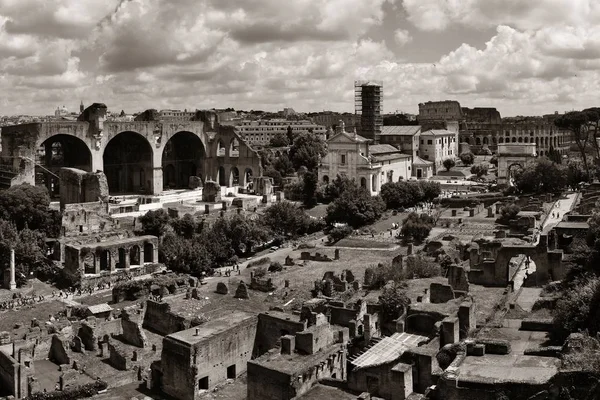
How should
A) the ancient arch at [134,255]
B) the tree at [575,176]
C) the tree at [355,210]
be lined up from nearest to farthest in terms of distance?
the ancient arch at [134,255] → the tree at [355,210] → the tree at [575,176]

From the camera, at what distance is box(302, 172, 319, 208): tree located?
68625 millimetres

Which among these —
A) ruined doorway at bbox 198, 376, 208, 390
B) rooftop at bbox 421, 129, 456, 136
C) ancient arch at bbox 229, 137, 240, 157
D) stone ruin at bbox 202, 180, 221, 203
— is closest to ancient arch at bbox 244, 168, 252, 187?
→ ancient arch at bbox 229, 137, 240, 157

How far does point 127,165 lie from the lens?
3233 inches

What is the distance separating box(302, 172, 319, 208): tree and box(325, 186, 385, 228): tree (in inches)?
335

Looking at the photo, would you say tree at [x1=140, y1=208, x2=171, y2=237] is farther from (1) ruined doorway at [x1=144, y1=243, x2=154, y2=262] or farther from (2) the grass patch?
(2) the grass patch

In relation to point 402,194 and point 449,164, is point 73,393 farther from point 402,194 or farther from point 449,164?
point 449,164

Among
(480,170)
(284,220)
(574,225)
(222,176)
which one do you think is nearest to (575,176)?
(480,170)

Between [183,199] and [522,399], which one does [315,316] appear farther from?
[183,199]

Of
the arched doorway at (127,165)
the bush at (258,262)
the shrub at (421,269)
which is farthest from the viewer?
the arched doorway at (127,165)

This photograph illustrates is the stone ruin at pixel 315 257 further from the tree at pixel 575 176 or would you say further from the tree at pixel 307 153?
the tree at pixel 307 153

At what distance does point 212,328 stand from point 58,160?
56831 mm

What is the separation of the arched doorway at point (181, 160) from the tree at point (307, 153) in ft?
51.4

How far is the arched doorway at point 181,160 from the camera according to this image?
86.5m

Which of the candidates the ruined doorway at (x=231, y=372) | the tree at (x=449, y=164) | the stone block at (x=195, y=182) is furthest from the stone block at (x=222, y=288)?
the tree at (x=449, y=164)
